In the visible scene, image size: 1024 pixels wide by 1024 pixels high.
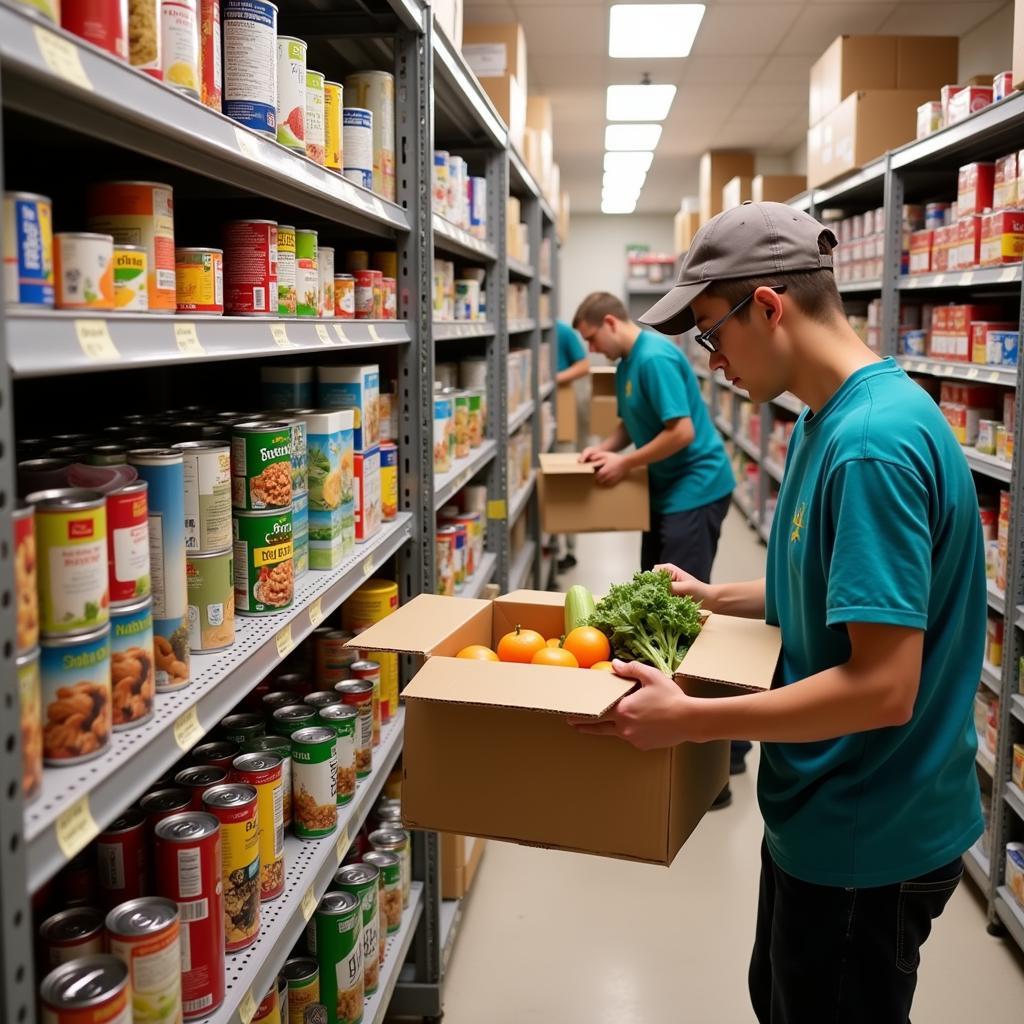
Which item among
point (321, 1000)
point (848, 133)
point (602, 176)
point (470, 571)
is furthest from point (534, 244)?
point (602, 176)

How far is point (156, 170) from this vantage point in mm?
1874

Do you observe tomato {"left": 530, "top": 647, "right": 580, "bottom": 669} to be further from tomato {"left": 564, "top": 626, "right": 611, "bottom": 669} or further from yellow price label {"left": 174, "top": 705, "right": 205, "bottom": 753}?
yellow price label {"left": 174, "top": 705, "right": 205, "bottom": 753}

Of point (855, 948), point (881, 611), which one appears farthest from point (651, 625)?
point (855, 948)

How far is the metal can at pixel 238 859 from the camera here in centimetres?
156

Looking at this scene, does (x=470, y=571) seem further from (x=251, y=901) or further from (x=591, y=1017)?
(x=251, y=901)

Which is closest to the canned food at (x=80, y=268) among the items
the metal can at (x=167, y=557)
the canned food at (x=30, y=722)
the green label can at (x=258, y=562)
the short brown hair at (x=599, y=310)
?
the metal can at (x=167, y=557)

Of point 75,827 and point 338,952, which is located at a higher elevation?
point 75,827

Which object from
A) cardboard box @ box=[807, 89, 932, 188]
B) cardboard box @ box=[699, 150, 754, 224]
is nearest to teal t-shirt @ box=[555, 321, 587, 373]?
cardboard box @ box=[699, 150, 754, 224]

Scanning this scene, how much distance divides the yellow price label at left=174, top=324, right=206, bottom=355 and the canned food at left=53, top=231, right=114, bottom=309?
0.12 metres

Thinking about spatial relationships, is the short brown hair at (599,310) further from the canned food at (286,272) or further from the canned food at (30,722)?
the canned food at (30,722)

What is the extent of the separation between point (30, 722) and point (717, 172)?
10.9 m

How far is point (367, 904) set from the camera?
2.27m

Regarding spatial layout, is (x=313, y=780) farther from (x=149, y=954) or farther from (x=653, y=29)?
(x=653, y=29)

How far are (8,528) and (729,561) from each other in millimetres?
7926
